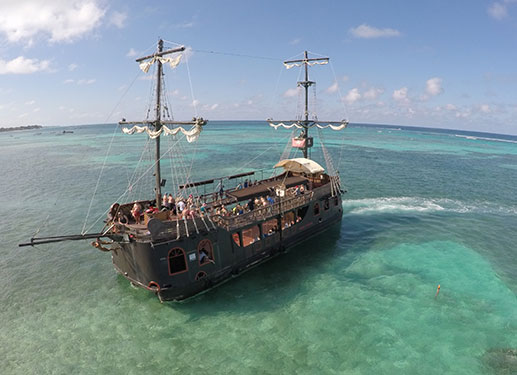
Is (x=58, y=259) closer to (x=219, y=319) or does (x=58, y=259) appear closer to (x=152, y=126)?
(x=152, y=126)

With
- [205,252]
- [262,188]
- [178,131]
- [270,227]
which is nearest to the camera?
[205,252]

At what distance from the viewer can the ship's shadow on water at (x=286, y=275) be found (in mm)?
16141

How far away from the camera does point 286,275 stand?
63.1 ft

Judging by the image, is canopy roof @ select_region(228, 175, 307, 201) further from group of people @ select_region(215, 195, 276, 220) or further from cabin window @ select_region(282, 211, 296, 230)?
cabin window @ select_region(282, 211, 296, 230)

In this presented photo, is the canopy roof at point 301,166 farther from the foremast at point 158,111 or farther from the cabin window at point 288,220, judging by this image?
the foremast at point 158,111

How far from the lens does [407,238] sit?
25.1 meters

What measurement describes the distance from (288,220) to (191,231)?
9.49 m

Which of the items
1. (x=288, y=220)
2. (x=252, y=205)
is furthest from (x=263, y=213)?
(x=288, y=220)

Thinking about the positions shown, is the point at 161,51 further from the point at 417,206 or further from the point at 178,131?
the point at 417,206

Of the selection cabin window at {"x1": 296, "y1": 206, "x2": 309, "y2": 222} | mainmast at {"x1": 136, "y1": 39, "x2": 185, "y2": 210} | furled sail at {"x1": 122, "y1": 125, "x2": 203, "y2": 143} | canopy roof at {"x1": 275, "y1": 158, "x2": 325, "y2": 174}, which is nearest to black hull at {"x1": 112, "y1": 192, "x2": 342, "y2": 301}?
mainmast at {"x1": 136, "y1": 39, "x2": 185, "y2": 210}

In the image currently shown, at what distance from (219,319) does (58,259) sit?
45.3 ft

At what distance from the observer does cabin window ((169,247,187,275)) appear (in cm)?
1545

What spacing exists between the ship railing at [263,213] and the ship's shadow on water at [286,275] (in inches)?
136

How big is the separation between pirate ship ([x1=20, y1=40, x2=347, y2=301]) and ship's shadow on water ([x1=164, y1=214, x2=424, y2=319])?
2.03ft
